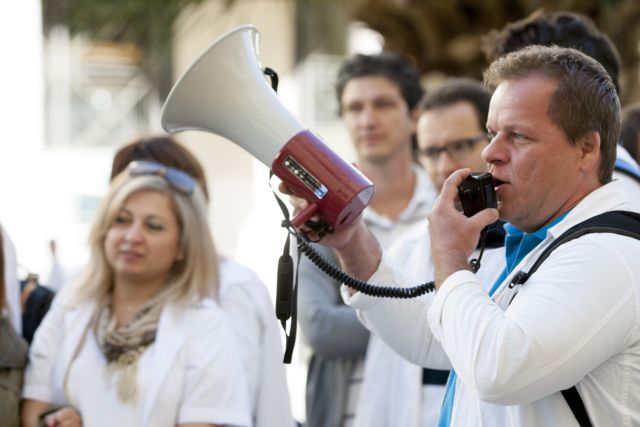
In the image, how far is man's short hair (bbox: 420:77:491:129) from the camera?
3416 mm

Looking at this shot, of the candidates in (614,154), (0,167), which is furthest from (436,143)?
(0,167)

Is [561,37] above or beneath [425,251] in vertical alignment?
above

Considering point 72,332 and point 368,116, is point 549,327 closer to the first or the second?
point 72,332

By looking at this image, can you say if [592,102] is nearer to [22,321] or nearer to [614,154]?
[614,154]

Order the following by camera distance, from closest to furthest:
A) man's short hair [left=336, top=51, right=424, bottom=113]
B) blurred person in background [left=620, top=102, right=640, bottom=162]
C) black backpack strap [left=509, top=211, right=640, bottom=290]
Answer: black backpack strap [left=509, top=211, right=640, bottom=290] → blurred person in background [left=620, top=102, right=640, bottom=162] → man's short hair [left=336, top=51, right=424, bottom=113]

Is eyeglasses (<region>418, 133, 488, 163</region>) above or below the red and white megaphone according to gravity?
above

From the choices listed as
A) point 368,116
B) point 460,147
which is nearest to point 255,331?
point 460,147

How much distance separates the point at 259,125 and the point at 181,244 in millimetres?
1312

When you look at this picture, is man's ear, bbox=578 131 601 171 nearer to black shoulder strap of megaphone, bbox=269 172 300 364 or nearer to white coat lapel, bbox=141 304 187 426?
black shoulder strap of megaphone, bbox=269 172 300 364

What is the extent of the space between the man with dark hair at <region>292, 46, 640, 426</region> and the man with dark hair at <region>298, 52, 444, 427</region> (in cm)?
106

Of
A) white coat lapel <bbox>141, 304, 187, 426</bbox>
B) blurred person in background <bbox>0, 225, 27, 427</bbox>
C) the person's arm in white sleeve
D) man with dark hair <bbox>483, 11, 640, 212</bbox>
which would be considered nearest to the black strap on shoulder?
man with dark hair <bbox>483, 11, 640, 212</bbox>

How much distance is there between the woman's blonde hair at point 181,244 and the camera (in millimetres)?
3293

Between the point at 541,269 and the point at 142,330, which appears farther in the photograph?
the point at 142,330

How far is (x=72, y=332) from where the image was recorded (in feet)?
10.4
